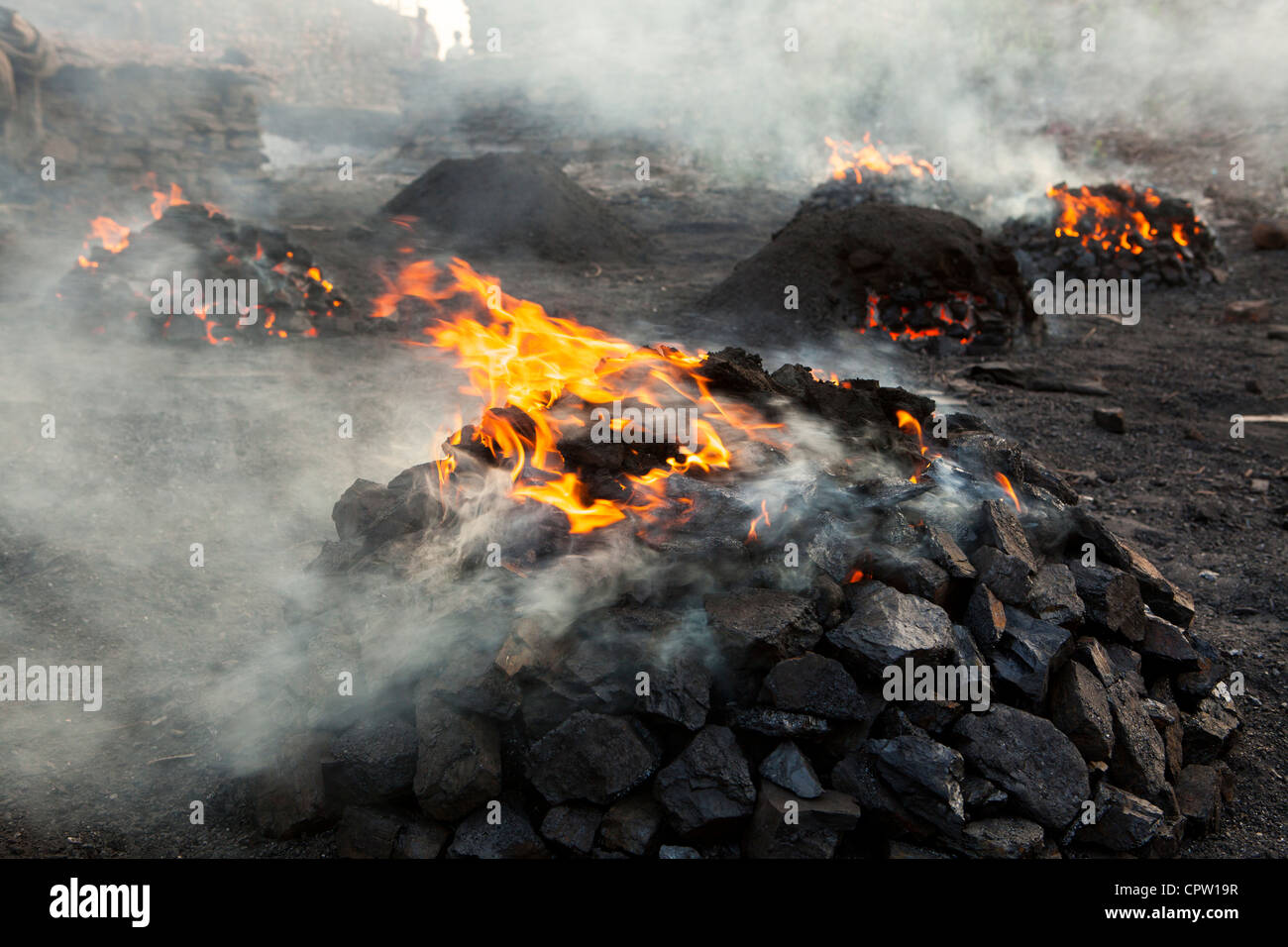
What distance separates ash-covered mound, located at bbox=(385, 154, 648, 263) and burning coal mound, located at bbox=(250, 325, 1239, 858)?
42.8 feet

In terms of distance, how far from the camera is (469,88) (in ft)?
118

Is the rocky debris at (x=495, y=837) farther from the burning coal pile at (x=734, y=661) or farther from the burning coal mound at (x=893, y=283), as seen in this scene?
the burning coal mound at (x=893, y=283)

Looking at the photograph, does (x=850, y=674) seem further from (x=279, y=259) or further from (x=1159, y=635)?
(x=279, y=259)

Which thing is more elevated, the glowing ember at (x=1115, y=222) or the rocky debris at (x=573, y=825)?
the glowing ember at (x=1115, y=222)

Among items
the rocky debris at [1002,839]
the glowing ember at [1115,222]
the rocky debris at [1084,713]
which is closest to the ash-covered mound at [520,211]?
the glowing ember at [1115,222]

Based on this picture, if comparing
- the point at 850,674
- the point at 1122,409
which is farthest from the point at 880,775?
the point at 1122,409

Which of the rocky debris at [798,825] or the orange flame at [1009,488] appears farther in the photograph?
the orange flame at [1009,488]

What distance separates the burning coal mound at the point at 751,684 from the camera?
3498 millimetres

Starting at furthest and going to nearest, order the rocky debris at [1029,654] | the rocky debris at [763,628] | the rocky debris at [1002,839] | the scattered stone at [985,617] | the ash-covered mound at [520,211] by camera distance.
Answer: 1. the ash-covered mound at [520,211]
2. the scattered stone at [985,617]
3. the rocky debris at [1029,654]
4. the rocky debris at [763,628]
5. the rocky debris at [1002,839]

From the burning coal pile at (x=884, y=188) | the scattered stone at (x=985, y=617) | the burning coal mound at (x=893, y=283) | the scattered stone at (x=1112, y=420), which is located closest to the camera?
the scattered stone at (x=985, y=617)

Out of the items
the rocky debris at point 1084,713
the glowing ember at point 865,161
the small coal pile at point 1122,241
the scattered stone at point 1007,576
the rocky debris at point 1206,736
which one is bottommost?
the rocky debris at point 1206,736

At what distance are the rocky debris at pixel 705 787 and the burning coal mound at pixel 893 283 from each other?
9.14 metres

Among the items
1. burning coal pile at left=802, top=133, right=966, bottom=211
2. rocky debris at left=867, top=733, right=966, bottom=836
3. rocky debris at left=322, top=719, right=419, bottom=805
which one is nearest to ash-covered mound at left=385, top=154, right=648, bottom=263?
burning coal pile at left=802, top=133, right=966, bottom=211

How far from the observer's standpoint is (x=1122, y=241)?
47.3 feet
